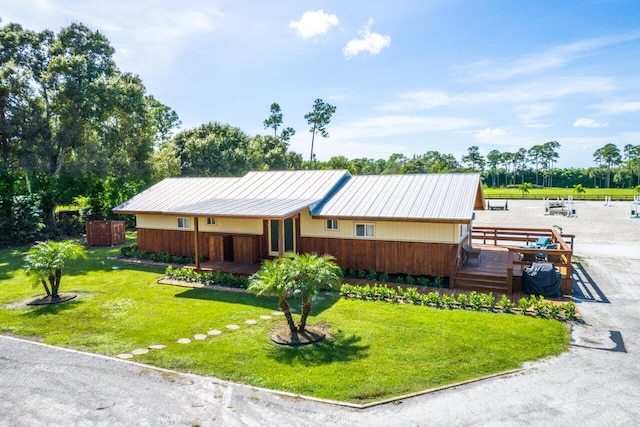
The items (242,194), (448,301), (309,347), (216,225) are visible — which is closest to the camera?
(309,347)

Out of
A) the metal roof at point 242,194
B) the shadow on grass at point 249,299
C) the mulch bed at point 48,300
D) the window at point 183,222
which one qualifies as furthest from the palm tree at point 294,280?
the window at point 183,222

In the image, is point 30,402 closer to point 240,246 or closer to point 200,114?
point 240,246

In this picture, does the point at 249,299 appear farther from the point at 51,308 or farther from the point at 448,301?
the point at 448,301

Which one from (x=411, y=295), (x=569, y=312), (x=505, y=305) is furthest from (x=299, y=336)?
(x=569, y=312)

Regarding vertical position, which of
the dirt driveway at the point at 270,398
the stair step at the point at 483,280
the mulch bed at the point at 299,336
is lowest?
the dirt driveway at the point at 270,398

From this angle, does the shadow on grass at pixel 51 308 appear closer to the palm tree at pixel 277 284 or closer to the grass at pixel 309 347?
the grass at pixel 309 347

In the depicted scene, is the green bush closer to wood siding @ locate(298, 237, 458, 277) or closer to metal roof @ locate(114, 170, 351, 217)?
metal roof @ locate(114, 170, 351, 217)
